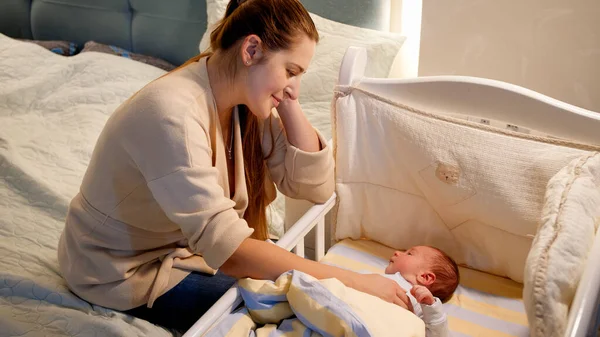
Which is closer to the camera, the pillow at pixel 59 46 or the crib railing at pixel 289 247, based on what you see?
the crib railing at pixel 289 247

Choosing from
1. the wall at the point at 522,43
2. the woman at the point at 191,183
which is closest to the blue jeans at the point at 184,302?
the woman at the point at 191,183

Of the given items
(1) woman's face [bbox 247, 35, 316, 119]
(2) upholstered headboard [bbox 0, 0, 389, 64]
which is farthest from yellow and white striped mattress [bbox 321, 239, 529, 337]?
(2) upholstered headboard [bbox 0, 0, 389, 64]

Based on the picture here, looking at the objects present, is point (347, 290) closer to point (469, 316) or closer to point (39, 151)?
point (469, 316)

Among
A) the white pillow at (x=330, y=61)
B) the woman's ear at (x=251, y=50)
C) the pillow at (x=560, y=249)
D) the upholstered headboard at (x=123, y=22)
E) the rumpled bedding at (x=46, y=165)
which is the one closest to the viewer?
the pillow at (x=560, y=249)

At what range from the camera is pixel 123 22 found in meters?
2.41

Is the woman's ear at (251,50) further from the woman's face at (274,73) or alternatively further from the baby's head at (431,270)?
the baby's head at (431,270)

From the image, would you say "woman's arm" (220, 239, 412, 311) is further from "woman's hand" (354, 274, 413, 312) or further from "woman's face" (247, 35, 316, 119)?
"woman's face" (247, 35, 316, 119)

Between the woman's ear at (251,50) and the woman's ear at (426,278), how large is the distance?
551mm

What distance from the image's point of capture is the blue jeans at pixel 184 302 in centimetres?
113

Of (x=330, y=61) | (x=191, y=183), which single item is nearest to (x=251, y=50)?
(x=191, y=183)

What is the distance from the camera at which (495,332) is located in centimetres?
115

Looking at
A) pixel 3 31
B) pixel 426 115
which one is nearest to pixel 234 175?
pixel 426 115

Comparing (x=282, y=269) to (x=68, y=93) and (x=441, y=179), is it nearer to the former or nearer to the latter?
(x=441, y=179)

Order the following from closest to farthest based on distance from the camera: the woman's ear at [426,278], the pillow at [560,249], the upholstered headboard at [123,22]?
the pillow at [560,249] < the woman's ear at [426,278] < the upholstered headboard at [123,22]
